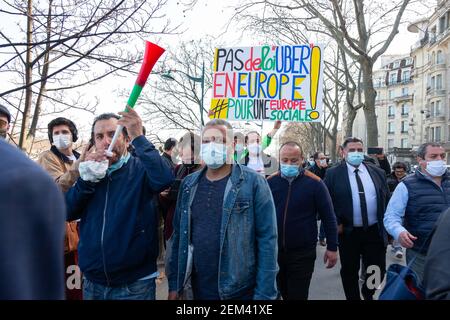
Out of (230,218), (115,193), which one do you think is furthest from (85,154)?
(230,218)

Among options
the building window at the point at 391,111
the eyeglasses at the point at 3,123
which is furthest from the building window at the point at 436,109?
the eyeglasses at the point at 3,123

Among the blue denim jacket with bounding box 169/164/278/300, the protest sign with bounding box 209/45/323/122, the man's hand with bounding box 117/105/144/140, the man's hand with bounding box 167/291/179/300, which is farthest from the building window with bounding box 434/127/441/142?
the man's hand with bounding box 117/105/144/140

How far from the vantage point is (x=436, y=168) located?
4168 mm

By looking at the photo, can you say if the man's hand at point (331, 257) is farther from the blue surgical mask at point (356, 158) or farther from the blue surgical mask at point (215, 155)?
the blue surgical mask at point (215, 155)

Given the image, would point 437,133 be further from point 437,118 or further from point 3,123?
point 3,123

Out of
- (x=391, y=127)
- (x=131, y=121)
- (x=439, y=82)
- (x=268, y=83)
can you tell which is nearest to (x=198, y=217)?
(x=131, y=121)

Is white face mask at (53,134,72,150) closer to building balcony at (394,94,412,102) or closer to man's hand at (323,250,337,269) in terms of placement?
man's hand at (323,250,337,269)

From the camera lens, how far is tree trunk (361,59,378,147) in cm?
1051

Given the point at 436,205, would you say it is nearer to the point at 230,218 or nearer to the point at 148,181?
the point at 230,218

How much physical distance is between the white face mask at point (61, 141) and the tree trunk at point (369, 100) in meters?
8.56

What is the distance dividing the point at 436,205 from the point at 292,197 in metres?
1.39

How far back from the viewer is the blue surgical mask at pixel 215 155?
2.83 meters

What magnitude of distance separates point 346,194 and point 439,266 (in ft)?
11.8

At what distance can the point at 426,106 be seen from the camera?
5941cm
